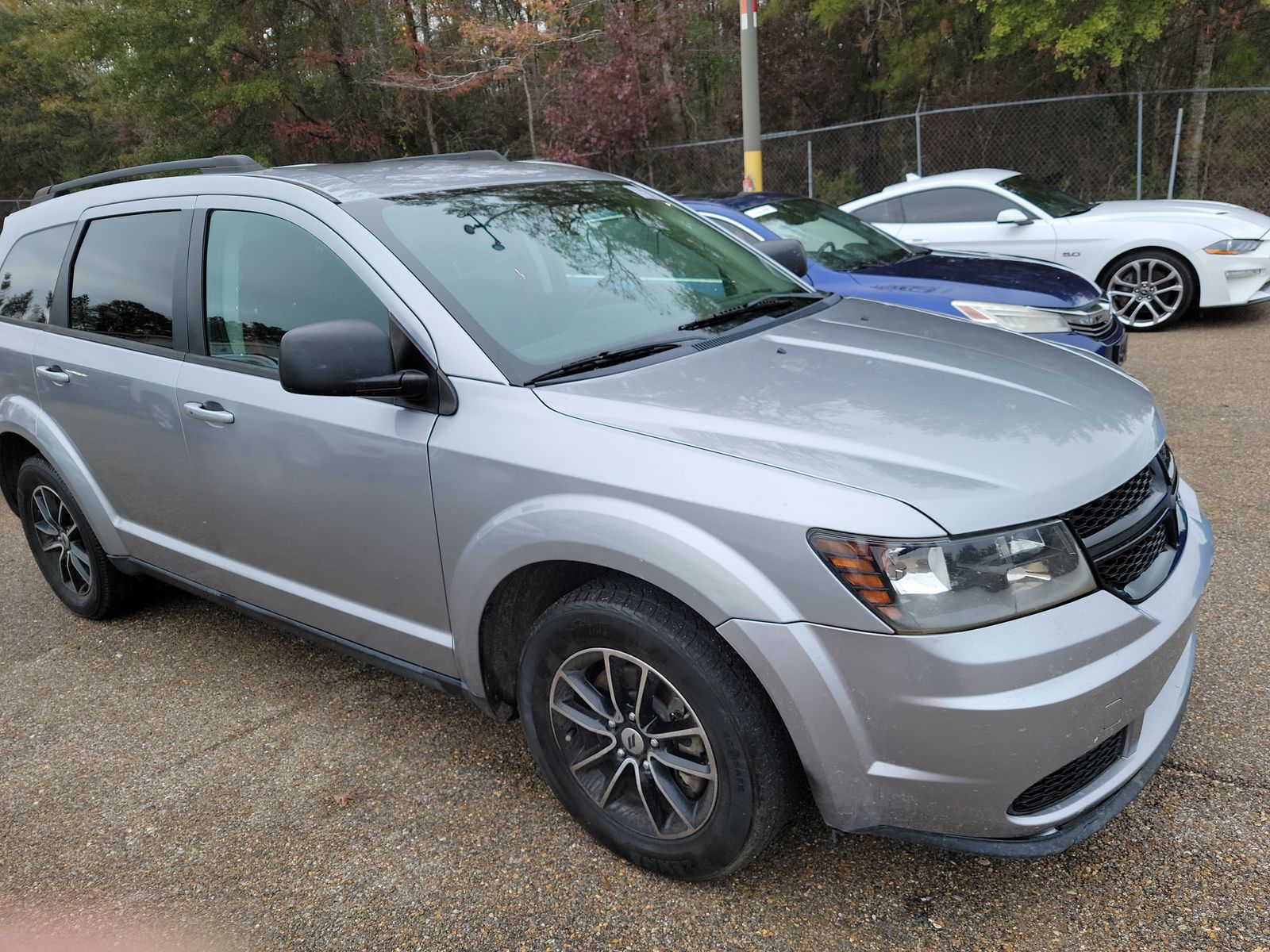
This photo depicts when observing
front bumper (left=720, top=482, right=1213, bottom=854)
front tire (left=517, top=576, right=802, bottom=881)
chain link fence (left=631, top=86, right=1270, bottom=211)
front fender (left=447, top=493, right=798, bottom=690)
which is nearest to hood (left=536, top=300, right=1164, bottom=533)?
front fender (left=447, top=493, right=798, bottom=690)

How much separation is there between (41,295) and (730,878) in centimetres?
351

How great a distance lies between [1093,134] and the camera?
1405cm

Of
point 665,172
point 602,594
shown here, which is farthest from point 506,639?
point 665,172

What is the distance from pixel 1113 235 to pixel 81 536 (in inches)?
309

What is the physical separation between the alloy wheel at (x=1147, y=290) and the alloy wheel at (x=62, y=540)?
25.4 feet

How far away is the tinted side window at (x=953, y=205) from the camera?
8617 millimetres

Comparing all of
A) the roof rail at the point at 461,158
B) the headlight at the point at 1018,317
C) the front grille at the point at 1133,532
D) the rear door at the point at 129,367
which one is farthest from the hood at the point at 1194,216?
the rear door at the point at 129,367

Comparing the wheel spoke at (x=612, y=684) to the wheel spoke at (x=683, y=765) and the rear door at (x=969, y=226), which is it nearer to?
the wheel spoke at (x=683, y=765)

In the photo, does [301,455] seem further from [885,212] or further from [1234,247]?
[1234,247]

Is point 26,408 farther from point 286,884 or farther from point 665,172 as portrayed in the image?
point 665,172

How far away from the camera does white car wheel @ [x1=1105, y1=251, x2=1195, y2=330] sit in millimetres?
8070

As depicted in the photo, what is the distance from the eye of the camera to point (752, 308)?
3.12 m

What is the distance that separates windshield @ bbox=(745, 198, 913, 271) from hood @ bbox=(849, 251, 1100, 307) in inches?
8.3

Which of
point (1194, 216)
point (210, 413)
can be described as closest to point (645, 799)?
point (210, 413)
